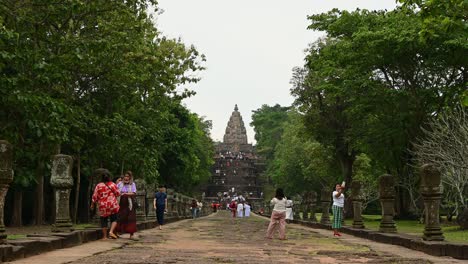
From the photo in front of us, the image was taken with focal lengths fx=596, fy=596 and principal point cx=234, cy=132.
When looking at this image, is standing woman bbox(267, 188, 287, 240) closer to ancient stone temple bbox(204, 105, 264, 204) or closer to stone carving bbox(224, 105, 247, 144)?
ancient stone temple bbox(204, 105, 264, 204)

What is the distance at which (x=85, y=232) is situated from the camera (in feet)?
38.0

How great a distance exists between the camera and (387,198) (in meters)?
13.7

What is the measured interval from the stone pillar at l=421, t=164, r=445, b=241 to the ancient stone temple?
60.9m

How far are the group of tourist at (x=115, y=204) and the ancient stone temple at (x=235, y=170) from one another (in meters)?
58.8

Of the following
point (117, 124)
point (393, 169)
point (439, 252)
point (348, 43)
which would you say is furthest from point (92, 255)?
point (393, 169)

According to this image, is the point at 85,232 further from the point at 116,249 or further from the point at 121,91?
the point at 121,91

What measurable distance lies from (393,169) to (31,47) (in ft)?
70.8

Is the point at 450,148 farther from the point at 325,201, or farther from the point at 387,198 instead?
the point at 387,198

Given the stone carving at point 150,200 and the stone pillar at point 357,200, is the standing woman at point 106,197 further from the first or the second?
the stone carving at point 150,200

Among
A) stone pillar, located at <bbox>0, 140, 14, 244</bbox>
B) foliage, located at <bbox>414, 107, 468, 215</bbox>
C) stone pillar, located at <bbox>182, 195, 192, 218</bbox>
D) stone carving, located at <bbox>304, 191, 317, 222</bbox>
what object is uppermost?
foliage, located at <bbox>414, 107, 468, 215</bbox>

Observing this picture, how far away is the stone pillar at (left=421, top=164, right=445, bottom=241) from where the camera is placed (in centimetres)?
→ 1050

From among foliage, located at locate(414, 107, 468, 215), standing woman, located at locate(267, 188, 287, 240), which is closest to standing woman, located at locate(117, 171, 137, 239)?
standing woman, located at locate(267, 188, 287, 240)

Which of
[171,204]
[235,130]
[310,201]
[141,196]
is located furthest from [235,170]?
[141,196]

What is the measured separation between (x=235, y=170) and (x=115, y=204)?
7438cm
